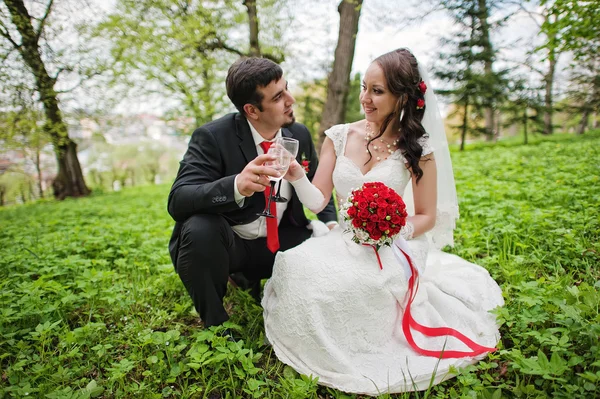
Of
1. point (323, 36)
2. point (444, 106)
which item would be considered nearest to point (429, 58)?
point (444, 106)

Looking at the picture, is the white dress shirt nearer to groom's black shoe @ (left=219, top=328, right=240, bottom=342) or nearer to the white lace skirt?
the white lace skirt

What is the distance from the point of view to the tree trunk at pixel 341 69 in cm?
773

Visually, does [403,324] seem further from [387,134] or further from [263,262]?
[387,134]

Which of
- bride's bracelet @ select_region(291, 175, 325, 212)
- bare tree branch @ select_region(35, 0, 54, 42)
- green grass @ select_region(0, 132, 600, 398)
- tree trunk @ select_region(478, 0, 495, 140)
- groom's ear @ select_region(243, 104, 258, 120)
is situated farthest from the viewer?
tree trunk @ select_region(478, 0, 495, 140)

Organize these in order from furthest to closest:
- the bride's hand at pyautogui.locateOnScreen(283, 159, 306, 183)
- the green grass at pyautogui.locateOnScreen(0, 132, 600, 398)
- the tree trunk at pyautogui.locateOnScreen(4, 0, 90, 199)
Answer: the tree trunk at pyautogui.locateOnScreen(4, 0, 90, 199)
the bride's hand at pyautogui.locateOnScreen(283, 159, 306, 183)
the green grass at pyautogui.locateOnScreen(0, 132, 600, 398)

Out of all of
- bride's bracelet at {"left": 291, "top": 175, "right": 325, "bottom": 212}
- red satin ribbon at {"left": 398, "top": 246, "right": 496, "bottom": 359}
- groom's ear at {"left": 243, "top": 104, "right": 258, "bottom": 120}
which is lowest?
red satin ribbon at {"left": 398, "top": 246, "right": 496, "bottom": 359}

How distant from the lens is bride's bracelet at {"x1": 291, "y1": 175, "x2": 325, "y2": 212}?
8.58ft

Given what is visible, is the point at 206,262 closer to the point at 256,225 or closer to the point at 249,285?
the point at 256,225

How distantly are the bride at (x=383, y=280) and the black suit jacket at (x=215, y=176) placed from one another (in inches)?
17.8

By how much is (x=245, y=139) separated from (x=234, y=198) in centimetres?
68

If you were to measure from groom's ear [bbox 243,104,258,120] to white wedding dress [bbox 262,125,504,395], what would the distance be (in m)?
1.13

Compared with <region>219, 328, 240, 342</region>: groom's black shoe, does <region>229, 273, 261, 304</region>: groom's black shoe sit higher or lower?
higher

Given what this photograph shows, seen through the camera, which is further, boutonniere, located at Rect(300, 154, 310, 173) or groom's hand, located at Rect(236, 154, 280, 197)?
boutonniere, located at Rect(300, 154, 310, 173)

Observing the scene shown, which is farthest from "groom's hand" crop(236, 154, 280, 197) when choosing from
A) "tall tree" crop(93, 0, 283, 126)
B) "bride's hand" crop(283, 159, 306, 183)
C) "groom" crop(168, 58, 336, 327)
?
"tall tree" crop(93, 0, 283, 126)
